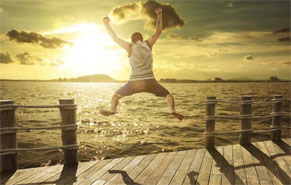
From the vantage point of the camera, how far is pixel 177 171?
462 cm

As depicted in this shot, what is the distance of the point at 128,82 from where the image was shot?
12.3 ft

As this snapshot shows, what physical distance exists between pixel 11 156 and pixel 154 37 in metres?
3.10

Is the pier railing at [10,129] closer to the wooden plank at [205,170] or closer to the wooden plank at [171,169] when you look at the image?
the wooden plank at [171,169]

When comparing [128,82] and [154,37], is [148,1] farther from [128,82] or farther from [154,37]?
[128,82]

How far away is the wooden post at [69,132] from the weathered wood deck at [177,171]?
180 mm

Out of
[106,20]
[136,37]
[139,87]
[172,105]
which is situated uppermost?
[106,20]

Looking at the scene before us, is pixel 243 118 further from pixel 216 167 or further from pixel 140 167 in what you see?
pixel 140 167

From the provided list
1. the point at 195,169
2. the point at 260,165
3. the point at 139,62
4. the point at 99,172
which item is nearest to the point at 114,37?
the point at 139,62

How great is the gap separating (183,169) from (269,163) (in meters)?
1.66

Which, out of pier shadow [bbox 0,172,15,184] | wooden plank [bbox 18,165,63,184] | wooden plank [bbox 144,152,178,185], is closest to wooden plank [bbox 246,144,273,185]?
wooden plank [bbox 144,152,178,185]

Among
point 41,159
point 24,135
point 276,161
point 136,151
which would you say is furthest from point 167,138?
point 276,161

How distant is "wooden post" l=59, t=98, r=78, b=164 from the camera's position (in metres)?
4.91

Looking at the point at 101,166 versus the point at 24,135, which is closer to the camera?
the point at 101,166

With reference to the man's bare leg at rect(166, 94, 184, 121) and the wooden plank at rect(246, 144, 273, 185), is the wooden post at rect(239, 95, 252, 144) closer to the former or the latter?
the wooden plank at rect(246, 144, 273, 185)
